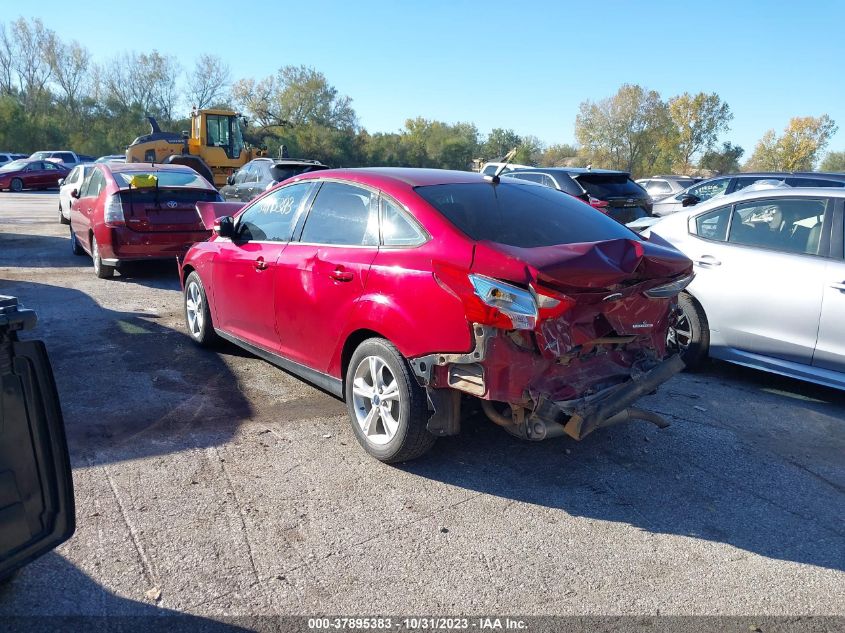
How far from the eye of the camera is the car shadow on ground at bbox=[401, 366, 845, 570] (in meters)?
3.56

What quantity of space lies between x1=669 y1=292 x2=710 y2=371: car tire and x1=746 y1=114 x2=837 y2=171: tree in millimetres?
69501

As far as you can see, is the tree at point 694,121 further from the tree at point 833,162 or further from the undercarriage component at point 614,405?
the undercarriage component at point 614,405

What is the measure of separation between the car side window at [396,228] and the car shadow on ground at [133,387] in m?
1.70

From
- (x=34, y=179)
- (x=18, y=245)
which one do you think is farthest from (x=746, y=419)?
(x=34, y=179)

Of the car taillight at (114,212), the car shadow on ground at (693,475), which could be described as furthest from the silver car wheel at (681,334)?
the car taillight at (114,212)

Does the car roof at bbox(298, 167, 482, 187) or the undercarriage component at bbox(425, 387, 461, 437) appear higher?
the car roof at bbox(298, 167, 482, 187)

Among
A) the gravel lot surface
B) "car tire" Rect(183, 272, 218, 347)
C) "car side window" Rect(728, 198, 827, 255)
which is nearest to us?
the gravel lot surface

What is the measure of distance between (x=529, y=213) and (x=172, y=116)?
239 feet

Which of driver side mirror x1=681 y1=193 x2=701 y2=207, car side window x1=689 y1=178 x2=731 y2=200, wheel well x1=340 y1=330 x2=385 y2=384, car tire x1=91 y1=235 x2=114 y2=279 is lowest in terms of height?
car tire x1=91 y1=235 x2=114 y2=279

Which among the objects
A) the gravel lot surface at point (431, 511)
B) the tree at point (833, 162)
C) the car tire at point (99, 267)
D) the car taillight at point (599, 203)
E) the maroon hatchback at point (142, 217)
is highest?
the tree at point (833, 162)

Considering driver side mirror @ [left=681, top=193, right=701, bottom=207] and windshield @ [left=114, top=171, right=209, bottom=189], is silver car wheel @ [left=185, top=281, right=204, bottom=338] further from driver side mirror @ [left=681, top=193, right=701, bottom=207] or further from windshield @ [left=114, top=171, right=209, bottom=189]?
driver side mirror @ [left=681, top=193, right=701, bottom=207]

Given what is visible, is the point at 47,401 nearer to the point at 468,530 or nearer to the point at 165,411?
the point at 468,530

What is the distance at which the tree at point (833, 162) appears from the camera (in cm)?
7081

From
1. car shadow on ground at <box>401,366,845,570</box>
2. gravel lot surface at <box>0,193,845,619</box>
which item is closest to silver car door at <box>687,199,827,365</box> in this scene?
gravel lot surface at <box>0,193,845,619</box>
